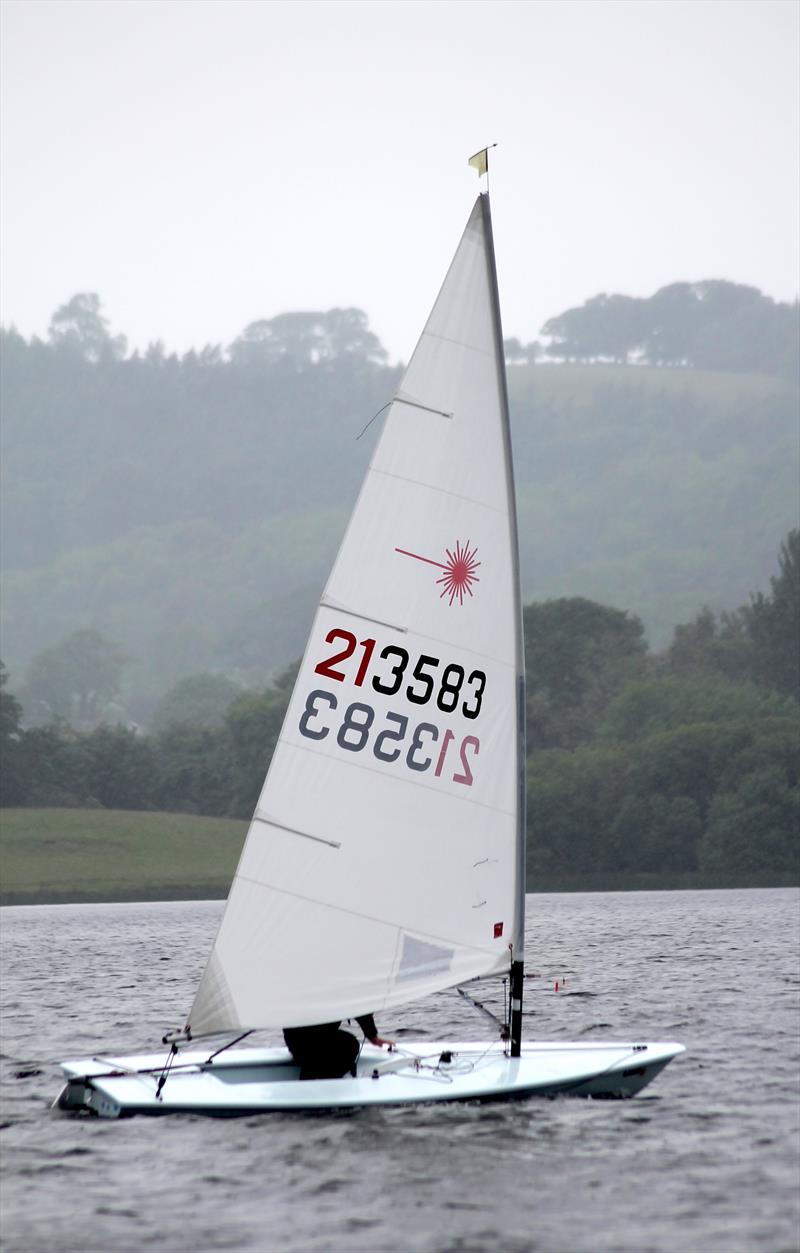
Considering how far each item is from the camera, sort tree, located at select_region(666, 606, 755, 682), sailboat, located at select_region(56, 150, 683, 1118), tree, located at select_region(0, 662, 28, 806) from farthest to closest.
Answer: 1. tree, located at select_region(666, 606, 755, 682)
2. tree, located at select_region(0, 662, 28, 806)
3. sailboat, located at select_region(56, 150, 683, 1118)

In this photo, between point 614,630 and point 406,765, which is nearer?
→ point 406,765

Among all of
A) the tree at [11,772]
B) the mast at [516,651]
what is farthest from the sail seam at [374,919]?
the tree at [11,772]

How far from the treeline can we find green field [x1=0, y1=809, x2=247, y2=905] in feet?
26.2

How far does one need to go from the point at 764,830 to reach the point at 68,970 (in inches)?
3266

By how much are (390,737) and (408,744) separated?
28 cm

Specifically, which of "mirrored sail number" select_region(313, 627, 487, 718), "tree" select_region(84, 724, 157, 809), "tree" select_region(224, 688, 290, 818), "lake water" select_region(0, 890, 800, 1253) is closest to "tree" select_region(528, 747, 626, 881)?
"tree" select_region(224, 688, 290, 818)

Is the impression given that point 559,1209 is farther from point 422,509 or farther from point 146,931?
point 146,931

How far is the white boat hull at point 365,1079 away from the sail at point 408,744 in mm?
1032

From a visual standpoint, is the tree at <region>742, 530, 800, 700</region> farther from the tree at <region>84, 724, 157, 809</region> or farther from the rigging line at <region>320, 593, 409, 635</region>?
the rigging line at <region>320, 593, 409, 635</region>

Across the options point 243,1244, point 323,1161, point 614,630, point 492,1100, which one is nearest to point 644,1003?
point 492,1100

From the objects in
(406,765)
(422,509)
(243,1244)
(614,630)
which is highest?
(614,630)

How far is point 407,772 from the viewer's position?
24344 millimetres

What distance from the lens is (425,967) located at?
80.0 ft

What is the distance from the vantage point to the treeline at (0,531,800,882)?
437 ft
